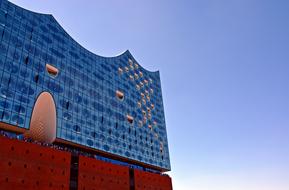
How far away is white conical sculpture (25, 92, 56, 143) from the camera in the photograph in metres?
38.2

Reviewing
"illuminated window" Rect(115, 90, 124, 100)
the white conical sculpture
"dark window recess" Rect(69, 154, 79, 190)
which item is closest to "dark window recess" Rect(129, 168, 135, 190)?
"dark window recess" Rect(69, 154, 79, 190)

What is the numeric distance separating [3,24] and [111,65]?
24.2 metres

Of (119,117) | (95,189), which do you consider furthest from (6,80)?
(119,117)

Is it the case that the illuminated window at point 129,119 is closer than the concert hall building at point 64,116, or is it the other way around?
the concert hall building at point 64,116

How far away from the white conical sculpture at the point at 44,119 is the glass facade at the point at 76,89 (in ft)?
2.61

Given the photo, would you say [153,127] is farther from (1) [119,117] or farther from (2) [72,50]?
(2) [72,50]

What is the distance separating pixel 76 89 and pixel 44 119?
326 inches

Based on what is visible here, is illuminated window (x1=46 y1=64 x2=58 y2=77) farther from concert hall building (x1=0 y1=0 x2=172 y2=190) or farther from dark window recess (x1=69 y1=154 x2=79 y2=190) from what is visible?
dark window recess (x1=69 y1=154 x2=79 y2=190)

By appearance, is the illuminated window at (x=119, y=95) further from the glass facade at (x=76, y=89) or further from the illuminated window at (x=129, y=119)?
the illuminated window at (x=129, y=119)

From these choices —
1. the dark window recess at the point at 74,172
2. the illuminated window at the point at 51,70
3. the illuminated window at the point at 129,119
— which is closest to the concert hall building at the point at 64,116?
the dark window recess at the point at 74,172

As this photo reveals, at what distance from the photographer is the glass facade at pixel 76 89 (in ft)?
119

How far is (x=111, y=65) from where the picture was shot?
190 ft

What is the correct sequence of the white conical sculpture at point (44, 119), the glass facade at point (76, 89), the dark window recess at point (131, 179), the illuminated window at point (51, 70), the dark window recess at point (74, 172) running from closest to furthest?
the glass facade at point (76, 89), the dark window recess at point (74, 172), the white conical sculpture at point (44, 119), the illuminated window at point (51, 70), the dark window recess at point (131, 179)

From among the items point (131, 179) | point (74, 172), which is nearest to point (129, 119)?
point (131, 179)
